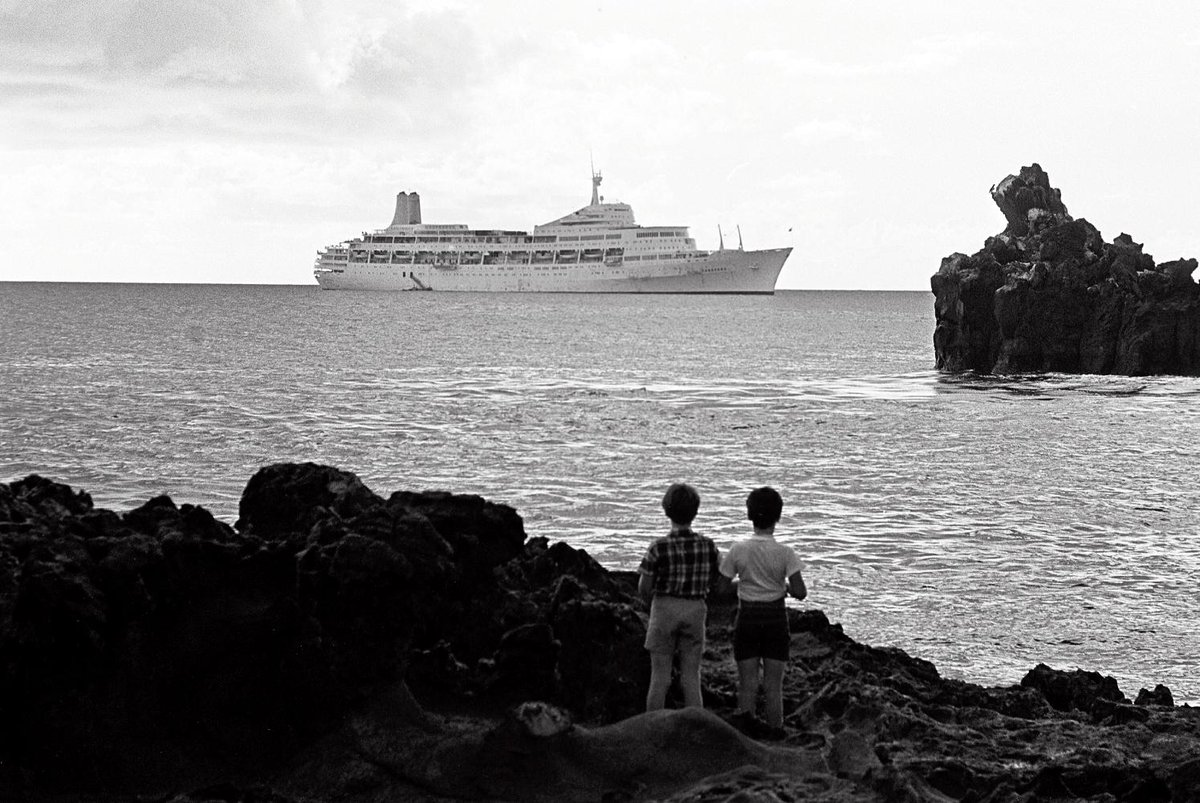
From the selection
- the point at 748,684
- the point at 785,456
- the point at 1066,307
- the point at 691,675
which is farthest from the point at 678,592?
the point at 1066,307

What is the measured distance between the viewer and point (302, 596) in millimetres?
6457

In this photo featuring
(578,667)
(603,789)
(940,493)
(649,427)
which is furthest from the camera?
(649,427)

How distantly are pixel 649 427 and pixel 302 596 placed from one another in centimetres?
2269

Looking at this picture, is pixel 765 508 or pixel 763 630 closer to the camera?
pixel 765 508

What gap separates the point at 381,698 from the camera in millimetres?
6312

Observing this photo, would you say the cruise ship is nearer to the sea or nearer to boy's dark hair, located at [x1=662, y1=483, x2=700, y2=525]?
the sea

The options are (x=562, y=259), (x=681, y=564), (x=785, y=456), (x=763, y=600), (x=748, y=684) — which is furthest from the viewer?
(x=562, y=259)

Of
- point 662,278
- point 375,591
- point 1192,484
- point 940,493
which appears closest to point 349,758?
point 375,591

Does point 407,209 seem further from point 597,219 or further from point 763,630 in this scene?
point 763,630

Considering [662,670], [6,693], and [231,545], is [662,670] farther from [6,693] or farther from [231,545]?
[6,693]

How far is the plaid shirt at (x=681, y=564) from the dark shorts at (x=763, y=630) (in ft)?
1.27

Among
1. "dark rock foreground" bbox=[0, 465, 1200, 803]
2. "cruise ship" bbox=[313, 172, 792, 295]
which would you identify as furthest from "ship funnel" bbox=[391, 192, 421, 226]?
"dark rock foreground" bbox=[0, 465, 1200, 803]

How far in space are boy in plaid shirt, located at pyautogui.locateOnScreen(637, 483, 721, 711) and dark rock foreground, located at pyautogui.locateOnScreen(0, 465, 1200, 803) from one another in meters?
0.38

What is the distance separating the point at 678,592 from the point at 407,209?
165966mm
